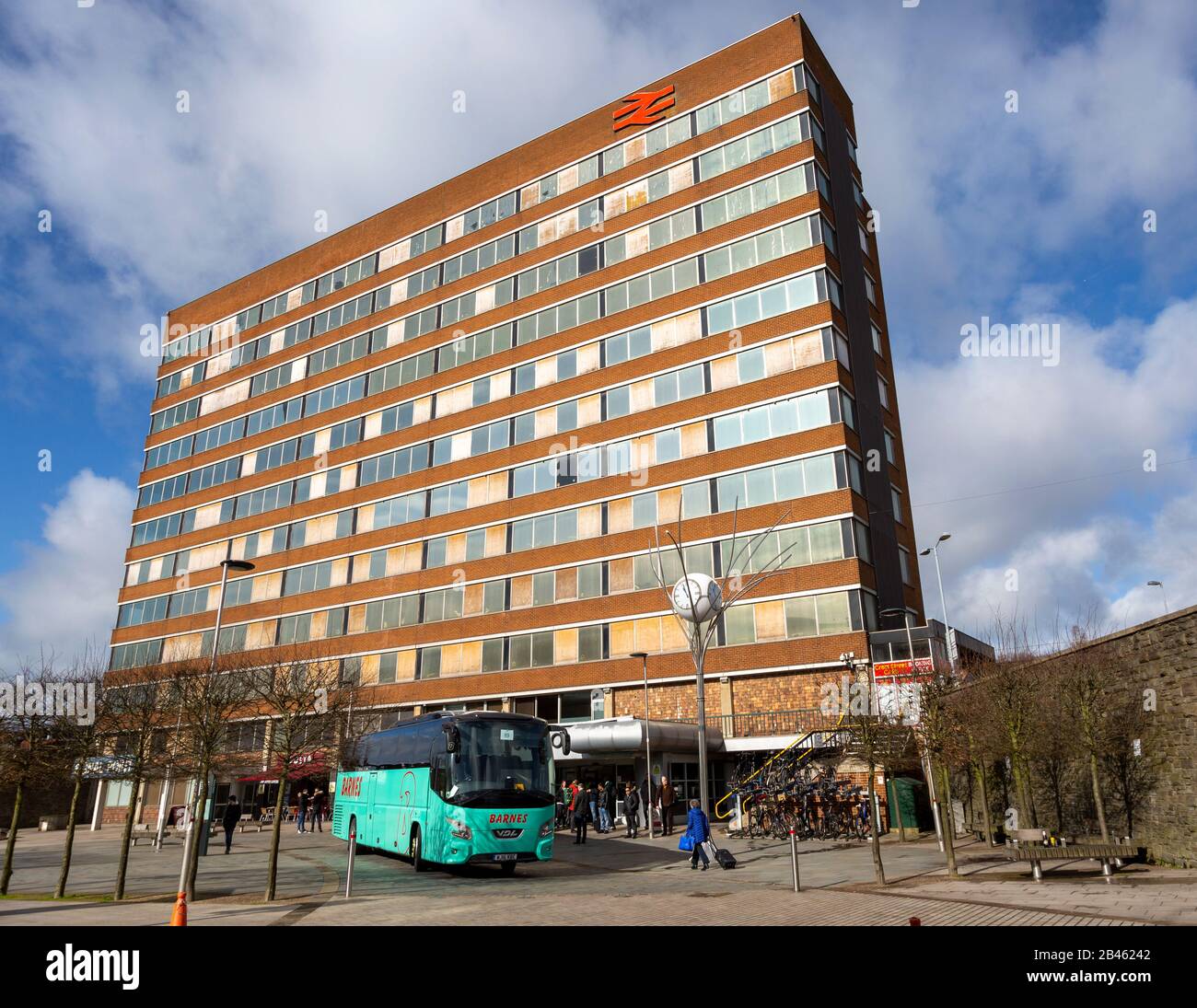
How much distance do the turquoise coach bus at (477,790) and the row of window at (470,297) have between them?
102 feet

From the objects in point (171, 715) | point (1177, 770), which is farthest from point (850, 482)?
point (171, 715)

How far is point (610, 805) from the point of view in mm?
34906

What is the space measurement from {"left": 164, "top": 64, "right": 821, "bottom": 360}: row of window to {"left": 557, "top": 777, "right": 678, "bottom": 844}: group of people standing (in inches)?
1318

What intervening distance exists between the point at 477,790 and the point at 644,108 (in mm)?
41193

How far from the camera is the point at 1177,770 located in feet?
55.4

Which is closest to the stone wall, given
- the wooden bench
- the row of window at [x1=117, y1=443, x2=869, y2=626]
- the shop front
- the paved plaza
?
the paved plaza

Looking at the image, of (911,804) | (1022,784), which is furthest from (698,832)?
(911,804)

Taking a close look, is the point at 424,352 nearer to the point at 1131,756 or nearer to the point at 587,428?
the point at 587,428

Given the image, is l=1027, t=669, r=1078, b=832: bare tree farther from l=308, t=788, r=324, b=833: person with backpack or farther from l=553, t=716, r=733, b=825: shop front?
l=308, t=788, r=324, b=833: person with backpack

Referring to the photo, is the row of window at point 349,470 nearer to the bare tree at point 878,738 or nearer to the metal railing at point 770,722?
the metal railing at point 770,722

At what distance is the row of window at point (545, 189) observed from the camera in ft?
143

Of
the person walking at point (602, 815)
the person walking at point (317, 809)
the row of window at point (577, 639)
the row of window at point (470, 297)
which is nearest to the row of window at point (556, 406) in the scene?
the row of window at point (470, 297)
